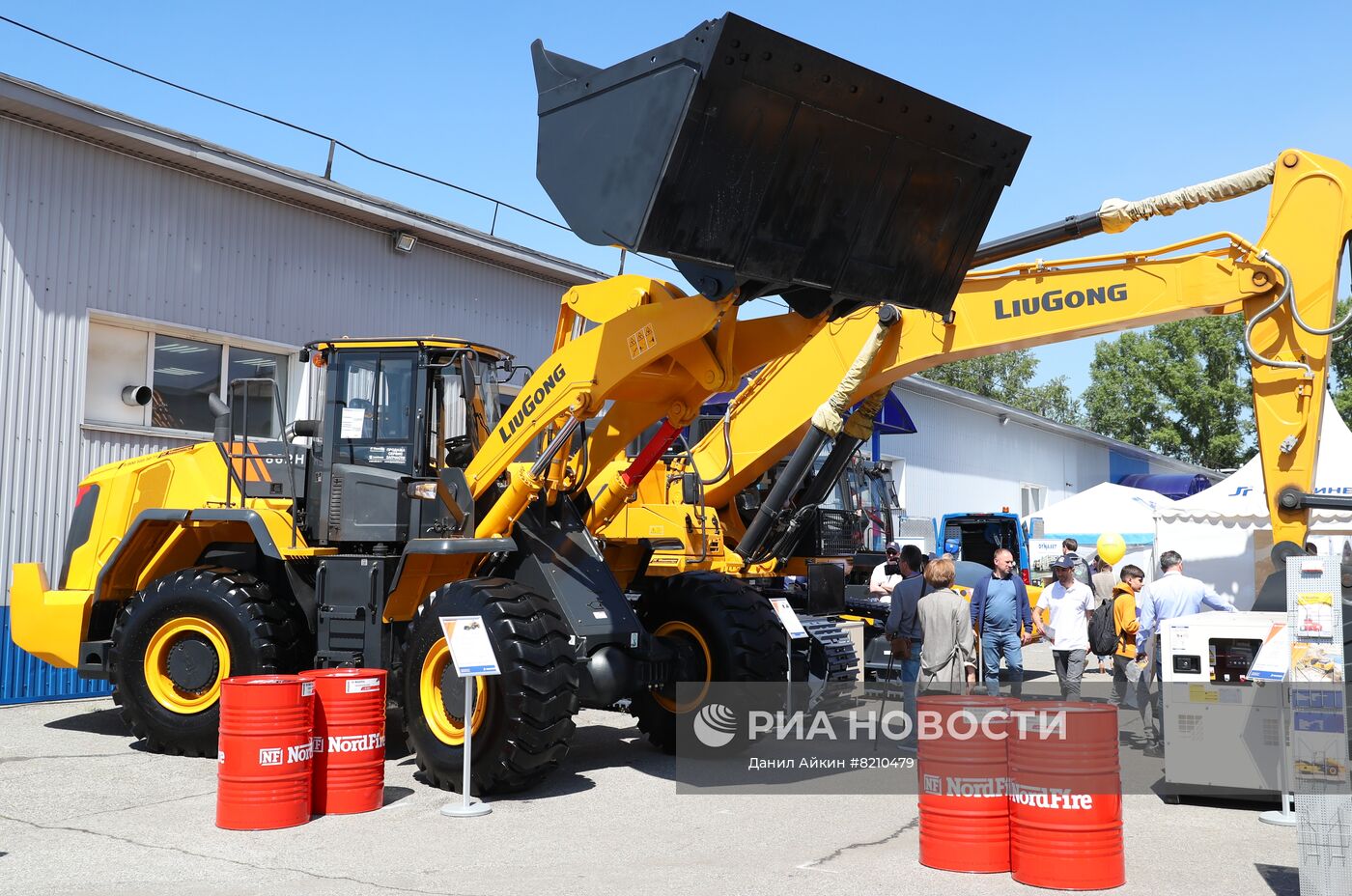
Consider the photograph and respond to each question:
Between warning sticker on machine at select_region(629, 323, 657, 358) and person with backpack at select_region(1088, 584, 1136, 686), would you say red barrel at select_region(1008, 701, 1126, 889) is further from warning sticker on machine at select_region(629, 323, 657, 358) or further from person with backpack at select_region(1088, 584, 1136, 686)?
person with backpack at select_region(1088, 584, 1136, 686)

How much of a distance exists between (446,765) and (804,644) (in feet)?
15.9

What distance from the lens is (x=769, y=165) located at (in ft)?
24.0

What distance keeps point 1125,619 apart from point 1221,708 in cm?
291

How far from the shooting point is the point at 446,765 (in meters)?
8.62

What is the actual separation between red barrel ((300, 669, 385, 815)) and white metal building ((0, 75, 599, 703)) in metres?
6.47

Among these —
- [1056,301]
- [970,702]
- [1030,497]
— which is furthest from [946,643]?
[1030,497]

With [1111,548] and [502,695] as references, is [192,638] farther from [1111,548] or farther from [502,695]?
[1111,548]

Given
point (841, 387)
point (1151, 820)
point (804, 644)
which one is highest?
point (841, 387)

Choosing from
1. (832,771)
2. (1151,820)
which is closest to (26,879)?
(832,771)

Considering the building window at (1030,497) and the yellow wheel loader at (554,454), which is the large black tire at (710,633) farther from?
the building window at (1030,497)

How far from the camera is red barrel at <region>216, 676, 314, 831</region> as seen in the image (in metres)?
7.58

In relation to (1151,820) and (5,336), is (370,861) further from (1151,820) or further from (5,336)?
(5,336)

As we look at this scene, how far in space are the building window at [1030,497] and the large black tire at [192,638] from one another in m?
36.2

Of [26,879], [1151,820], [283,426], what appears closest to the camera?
[26,879]
